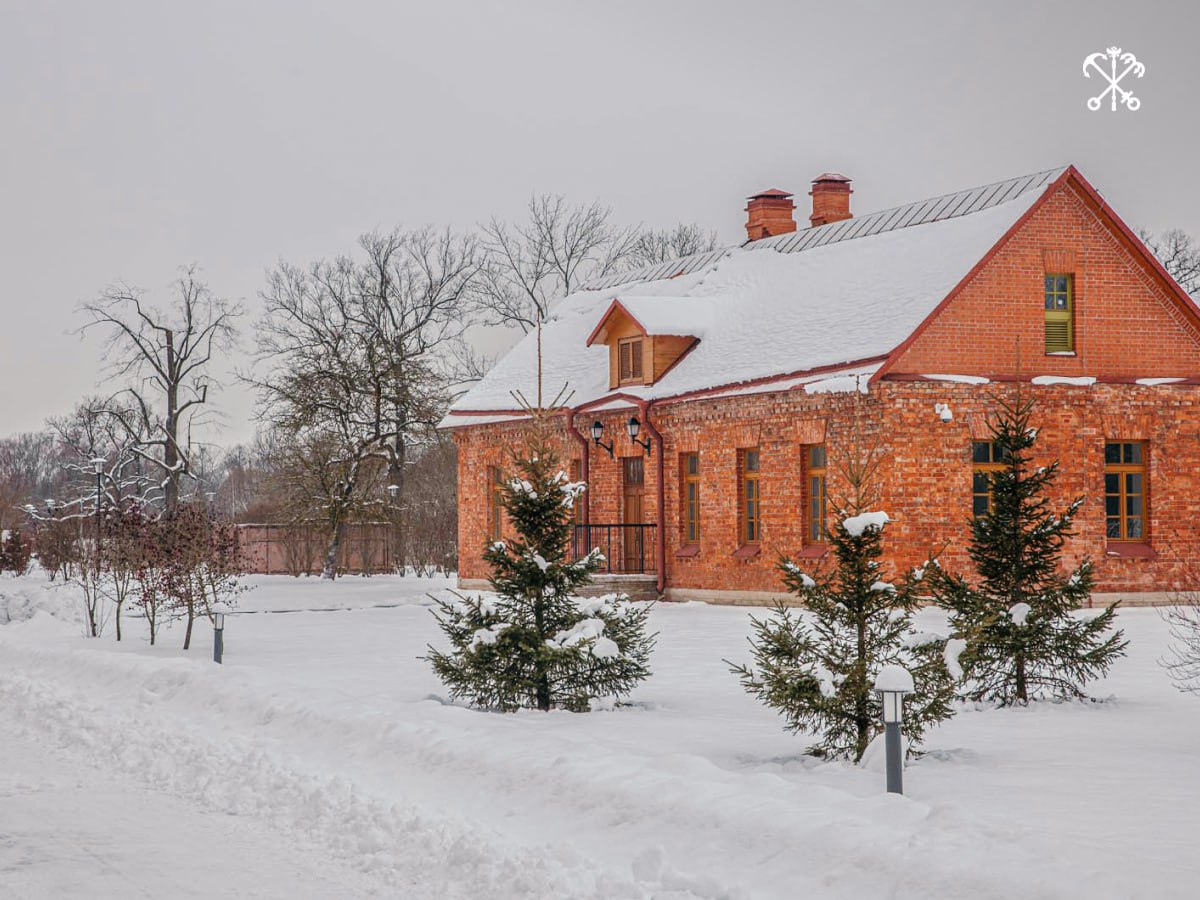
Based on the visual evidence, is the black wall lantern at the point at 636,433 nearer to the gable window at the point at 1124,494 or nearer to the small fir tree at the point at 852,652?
the gable window at the point at 1124,494

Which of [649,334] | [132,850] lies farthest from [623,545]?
[132,850]

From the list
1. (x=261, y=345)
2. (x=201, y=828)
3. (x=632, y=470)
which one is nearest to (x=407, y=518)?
(x=261, y=345)

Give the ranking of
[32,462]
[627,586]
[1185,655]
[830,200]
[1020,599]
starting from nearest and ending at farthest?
[1020,599] < [1185,655] < [627,586] < [830,200] < [32,462]

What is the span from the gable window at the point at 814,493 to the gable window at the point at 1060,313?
169 inches

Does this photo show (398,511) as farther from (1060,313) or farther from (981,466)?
(1060,313)

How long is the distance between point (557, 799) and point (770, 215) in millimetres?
27401

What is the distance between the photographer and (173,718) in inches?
518

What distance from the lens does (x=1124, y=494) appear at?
2445 centimetres

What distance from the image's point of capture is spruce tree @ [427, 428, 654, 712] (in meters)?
12.9

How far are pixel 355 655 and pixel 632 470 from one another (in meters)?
11.9

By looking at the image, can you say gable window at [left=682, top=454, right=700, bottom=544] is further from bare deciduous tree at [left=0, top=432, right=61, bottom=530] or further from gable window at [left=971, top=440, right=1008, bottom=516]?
bare deciduous tree at [left=0, top=432, right=61, bottom=530]

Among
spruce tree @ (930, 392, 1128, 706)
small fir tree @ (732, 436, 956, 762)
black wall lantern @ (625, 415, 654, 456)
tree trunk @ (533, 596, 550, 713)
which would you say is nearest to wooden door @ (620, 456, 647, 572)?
black wall lantern @ (625, 415, 654, 456)

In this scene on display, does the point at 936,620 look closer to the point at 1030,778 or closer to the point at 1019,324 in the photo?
the point at 1019,324

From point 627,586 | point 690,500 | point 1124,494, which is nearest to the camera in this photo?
point 1124,494
